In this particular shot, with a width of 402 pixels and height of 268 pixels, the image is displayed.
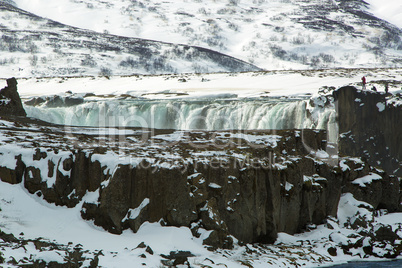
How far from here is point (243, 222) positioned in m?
19.2

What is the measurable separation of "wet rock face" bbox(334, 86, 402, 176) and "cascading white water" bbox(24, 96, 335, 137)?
1277 mm

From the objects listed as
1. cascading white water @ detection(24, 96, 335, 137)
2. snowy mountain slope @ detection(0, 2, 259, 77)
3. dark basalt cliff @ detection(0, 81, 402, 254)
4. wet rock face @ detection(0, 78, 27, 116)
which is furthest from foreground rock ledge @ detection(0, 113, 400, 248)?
snowy mountain slope @ detection(0, 2, 259, 77)

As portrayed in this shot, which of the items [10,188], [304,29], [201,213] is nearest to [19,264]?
[10,188]

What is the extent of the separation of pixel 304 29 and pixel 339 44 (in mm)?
24415

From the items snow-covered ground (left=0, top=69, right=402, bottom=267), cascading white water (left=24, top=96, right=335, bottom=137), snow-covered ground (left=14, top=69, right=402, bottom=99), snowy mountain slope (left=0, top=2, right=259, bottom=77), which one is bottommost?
snow-covered ground (left=0, top=69, right=402, bottom=267)

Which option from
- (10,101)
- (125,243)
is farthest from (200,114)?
(125,243)

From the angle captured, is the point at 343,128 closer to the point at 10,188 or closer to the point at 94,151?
the point at 94,151

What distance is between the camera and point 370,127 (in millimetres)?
34594

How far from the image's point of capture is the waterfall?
3593 cm

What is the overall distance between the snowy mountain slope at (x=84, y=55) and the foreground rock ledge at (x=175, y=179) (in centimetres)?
10350

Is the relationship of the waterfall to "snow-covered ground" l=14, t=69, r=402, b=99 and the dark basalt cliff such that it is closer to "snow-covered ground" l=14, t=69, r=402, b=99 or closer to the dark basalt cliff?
"snow-covered ground" l=14, t=69, r=402, b=99

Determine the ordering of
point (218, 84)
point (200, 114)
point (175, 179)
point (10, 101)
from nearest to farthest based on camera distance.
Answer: point (175, 179) < point (10, 101) < point (200, 114) < point (218, 84)

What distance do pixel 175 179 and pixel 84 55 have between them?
126550mm

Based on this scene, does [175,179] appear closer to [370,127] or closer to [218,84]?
[370,127]
